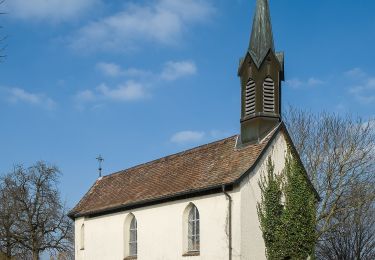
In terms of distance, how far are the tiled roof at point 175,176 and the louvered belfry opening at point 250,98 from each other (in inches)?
65.4

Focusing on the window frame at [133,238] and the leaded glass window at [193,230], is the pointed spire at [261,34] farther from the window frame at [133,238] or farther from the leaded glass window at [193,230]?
the window frame at [133,238]

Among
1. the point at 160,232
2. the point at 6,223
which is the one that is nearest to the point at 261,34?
the point at 160,232

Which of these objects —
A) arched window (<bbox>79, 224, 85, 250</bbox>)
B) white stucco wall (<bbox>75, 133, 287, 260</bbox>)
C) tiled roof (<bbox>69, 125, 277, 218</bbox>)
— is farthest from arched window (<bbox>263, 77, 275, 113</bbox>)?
arched window (<bbox>79, 224, 85, 250</bbox>)

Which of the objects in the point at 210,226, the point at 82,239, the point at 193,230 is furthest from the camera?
the point at 82,239

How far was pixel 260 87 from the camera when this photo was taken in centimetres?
2531

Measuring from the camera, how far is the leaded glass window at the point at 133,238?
30.0 metres

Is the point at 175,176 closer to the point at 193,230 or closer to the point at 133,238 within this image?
the point at 193,230

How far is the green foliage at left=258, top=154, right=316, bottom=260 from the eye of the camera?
23047 millimetres

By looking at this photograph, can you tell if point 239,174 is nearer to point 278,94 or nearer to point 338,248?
point 278,94

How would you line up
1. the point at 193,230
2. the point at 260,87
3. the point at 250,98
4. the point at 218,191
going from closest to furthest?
the point at 218,191 < the point at 260,87 < the point at 193,230 < the point at 250,98

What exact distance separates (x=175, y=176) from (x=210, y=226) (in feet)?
16.1

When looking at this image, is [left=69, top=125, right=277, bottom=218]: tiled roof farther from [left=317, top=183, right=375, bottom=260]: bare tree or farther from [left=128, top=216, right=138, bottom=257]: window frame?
[left=317, top=183, right=375, bottom=260]: bare tree

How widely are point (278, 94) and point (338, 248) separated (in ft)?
51.6

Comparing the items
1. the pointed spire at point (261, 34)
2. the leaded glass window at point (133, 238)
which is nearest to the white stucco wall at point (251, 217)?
the pointed spire at point (261, 34)
